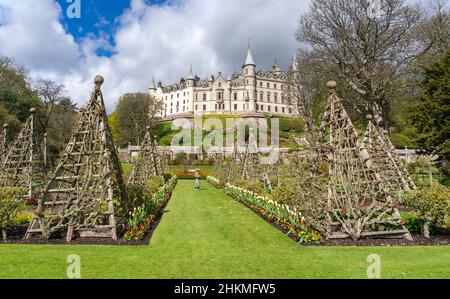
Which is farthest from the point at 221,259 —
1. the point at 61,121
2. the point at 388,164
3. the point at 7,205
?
the point at 61,121

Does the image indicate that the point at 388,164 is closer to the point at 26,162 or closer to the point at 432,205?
the point at 432,205

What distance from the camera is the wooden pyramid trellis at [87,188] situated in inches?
374

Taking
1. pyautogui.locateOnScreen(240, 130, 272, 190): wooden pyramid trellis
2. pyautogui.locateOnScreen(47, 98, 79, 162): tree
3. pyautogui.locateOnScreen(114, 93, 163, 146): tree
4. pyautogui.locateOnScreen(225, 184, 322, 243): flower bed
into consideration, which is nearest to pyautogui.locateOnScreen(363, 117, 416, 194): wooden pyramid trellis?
pyautogui.locateOnScreen(240, 130, 272, 190): wooden pyramid trellis

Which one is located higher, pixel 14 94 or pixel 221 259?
pixel 14 94

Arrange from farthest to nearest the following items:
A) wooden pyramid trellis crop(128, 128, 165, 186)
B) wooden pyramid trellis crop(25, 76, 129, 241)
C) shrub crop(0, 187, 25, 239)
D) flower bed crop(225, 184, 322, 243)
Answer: wooden pyramid trellis crop(128, 128, 165, 186), wooden pyramid trellis crop(25, 76, 129, 241), shrub crop(0, 187, 25, 239), flower bed crop(225, 184, 322, 243)

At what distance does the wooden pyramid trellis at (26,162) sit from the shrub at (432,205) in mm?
18822

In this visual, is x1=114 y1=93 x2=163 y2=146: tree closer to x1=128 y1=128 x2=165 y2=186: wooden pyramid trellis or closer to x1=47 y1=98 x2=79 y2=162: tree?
x1=47 y1=98 x2=79 y2=162: tree

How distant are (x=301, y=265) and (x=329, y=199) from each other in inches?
111

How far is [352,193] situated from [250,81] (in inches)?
3941

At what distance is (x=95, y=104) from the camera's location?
1058 cm

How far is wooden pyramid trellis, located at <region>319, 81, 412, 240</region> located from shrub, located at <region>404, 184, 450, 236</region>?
635 mm

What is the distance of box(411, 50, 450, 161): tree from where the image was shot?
765 inches

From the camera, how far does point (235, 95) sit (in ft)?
355
